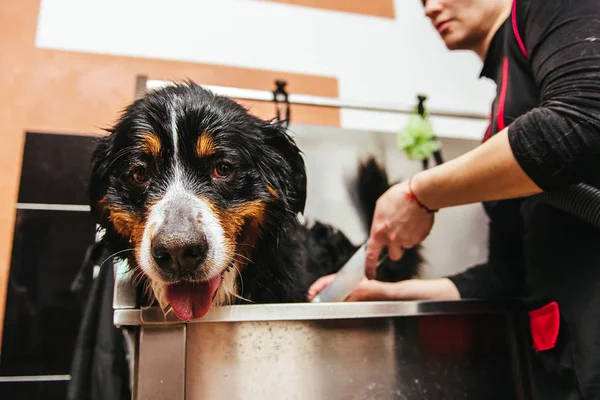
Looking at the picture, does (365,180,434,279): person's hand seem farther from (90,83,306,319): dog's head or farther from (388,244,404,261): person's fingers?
(90,83,306,319): dog's head

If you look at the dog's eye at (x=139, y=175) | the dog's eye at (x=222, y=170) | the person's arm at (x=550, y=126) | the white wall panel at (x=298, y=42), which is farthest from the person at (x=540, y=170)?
the white wall panel at (x=298, y=42)

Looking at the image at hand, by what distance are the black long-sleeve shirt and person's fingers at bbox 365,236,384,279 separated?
0.35m

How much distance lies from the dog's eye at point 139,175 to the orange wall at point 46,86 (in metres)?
1.00

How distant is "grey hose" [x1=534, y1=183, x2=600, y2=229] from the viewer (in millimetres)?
873

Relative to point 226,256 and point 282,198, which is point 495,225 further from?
point 226,256

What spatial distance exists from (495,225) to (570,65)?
884 mm

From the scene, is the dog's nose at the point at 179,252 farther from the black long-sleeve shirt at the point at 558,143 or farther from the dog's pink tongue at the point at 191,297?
the black long-sleeve shirt at the point at 558,143

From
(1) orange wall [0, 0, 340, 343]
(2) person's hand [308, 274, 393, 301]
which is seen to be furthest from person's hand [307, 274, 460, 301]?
(1) orange wall [0, 0, 340, 343]

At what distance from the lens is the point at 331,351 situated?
931 millimetres

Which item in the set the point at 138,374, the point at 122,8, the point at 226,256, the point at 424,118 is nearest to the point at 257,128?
the point at 226,256

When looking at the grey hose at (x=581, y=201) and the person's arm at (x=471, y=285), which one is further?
the person's arm at (x=471, y=285)

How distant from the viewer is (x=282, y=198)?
1152 millimetres

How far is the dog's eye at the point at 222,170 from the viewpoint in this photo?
1064 millimetres

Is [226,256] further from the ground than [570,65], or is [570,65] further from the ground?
[570,65]
